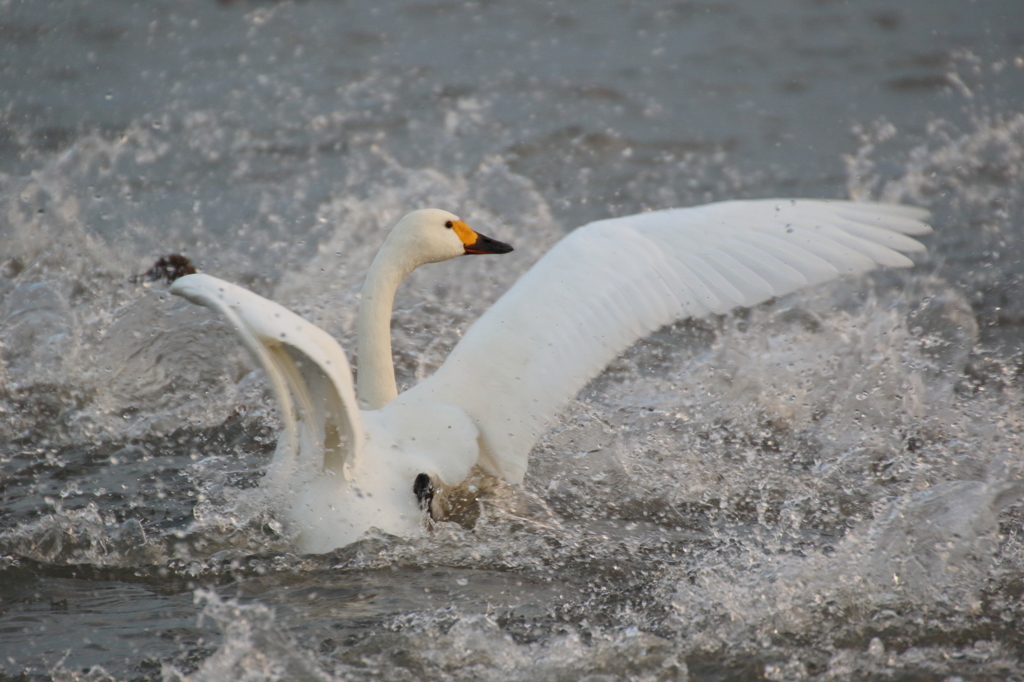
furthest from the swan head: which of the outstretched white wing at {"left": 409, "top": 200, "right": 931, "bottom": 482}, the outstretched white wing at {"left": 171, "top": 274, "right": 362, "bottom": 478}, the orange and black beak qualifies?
the outstretched white wing at {"left": 171, "top": 274, "right": 362, "bottom": 478}

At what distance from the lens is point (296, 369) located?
3.12m

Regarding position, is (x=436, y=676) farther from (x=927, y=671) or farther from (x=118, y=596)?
(x=927, y=671)

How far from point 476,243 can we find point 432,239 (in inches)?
9.0

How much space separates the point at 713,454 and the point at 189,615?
2469 millimetres

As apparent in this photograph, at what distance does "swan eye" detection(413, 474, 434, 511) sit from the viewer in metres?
3.77

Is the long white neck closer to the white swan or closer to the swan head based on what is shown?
the swan head

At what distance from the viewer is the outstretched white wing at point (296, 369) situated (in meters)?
2.83

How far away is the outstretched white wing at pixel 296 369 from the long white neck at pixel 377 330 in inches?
34.6

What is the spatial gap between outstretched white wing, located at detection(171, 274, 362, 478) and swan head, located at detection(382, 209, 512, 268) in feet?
3.85

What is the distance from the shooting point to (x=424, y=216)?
4.52 m

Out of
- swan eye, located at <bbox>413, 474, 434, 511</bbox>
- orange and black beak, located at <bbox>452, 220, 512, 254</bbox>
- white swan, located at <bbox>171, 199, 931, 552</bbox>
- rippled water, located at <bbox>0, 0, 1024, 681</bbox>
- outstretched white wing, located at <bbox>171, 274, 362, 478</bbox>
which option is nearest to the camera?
outstretched white wing, located at <bbox>171, 274, 362, 478</bbox>

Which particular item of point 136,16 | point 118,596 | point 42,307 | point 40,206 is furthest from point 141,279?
point 136,16

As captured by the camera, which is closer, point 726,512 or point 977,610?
point 977,610

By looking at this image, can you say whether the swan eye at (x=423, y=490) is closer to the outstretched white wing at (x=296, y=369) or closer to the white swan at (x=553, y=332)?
the white swan at (x=553, y=332)
